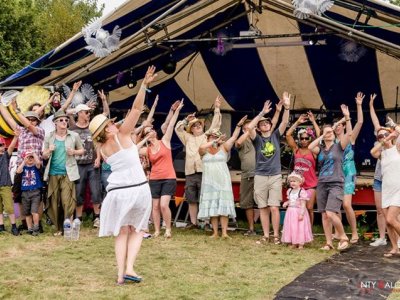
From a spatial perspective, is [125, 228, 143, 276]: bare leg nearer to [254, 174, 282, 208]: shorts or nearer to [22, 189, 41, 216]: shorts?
[254, 174, 282, 208]: shorts

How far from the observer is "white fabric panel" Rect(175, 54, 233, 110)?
9930 millimetres

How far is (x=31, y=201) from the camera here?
22.6 feet

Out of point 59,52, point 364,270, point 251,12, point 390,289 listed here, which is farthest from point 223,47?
point 390,289

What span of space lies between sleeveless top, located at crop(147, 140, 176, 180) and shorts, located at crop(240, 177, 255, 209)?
3.02 ft

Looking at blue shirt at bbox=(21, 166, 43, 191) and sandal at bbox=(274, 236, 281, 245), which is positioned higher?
blue shirt at bbox=(21, 166, 43, 191)

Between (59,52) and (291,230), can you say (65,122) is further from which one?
(291,230)

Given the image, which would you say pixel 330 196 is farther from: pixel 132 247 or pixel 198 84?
pixel 198 84

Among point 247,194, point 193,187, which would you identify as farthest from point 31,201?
point 247,194

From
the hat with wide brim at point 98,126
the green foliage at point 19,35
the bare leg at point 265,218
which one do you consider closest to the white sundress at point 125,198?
the hat with wide brim at point 98,126

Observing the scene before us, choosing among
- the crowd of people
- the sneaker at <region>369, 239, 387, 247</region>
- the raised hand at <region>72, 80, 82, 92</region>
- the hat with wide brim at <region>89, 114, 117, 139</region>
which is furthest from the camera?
the raised hand at <region>72, 80, 82, 92</region>

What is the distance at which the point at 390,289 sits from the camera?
4465mm

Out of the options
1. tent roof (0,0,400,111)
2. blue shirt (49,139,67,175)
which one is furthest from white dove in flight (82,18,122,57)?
blue shirt (49,139,67,175)

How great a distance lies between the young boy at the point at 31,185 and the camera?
685cm

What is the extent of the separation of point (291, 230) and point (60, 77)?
157 inches
